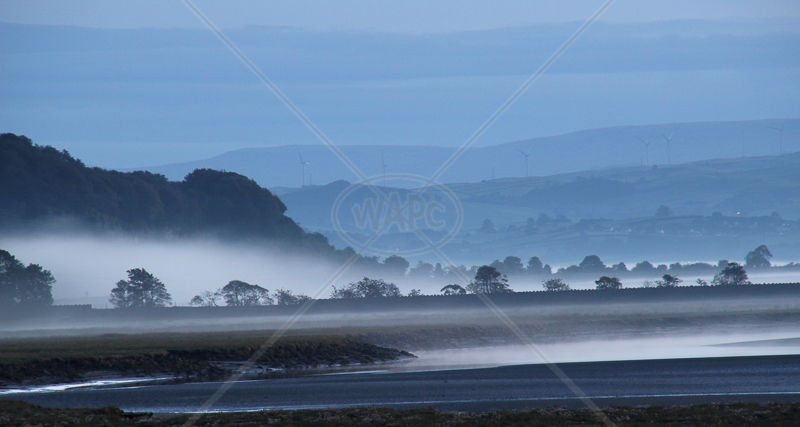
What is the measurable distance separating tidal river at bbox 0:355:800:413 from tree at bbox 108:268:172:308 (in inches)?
3206

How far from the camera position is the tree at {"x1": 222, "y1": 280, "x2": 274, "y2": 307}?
124m

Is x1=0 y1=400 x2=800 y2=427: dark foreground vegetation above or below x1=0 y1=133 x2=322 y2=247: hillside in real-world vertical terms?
below

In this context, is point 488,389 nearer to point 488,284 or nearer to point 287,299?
point 488,284

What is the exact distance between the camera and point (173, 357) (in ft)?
169

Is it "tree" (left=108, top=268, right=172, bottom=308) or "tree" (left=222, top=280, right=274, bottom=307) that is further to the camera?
"tree" (left=222, top=280, right=274, bottom=307)

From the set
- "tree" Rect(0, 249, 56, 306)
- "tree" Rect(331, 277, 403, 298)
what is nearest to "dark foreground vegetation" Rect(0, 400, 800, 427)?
"tree" Rect(0, 249, 56, 306)

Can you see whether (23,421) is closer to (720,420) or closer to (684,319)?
(720,420)

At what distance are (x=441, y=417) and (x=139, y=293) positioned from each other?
335 ft

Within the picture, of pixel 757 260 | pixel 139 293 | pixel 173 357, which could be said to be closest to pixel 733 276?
pixel 757 260

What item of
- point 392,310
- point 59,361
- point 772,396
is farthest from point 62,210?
point 772,396

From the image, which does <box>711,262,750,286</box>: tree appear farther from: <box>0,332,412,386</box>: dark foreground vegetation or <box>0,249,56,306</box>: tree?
<box>0,249,56,306</box>: tree

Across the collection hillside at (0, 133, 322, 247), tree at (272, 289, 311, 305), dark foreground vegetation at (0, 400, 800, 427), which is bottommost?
dark foreground vegetation at (0, 400, 800, 427)

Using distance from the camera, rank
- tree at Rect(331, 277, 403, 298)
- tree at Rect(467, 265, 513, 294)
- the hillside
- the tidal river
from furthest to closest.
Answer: the hillside < tree at Rect(331, 277, 403, 298) < tree at Rect(467, 265, 513, 294) < the tidal river

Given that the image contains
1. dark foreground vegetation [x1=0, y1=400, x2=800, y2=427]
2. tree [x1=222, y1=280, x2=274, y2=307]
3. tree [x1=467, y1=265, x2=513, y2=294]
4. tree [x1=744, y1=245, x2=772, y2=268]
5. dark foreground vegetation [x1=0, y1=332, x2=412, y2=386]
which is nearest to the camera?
dark foreground vegetation [x1=0, y1=400, x2=800, y2=427]
